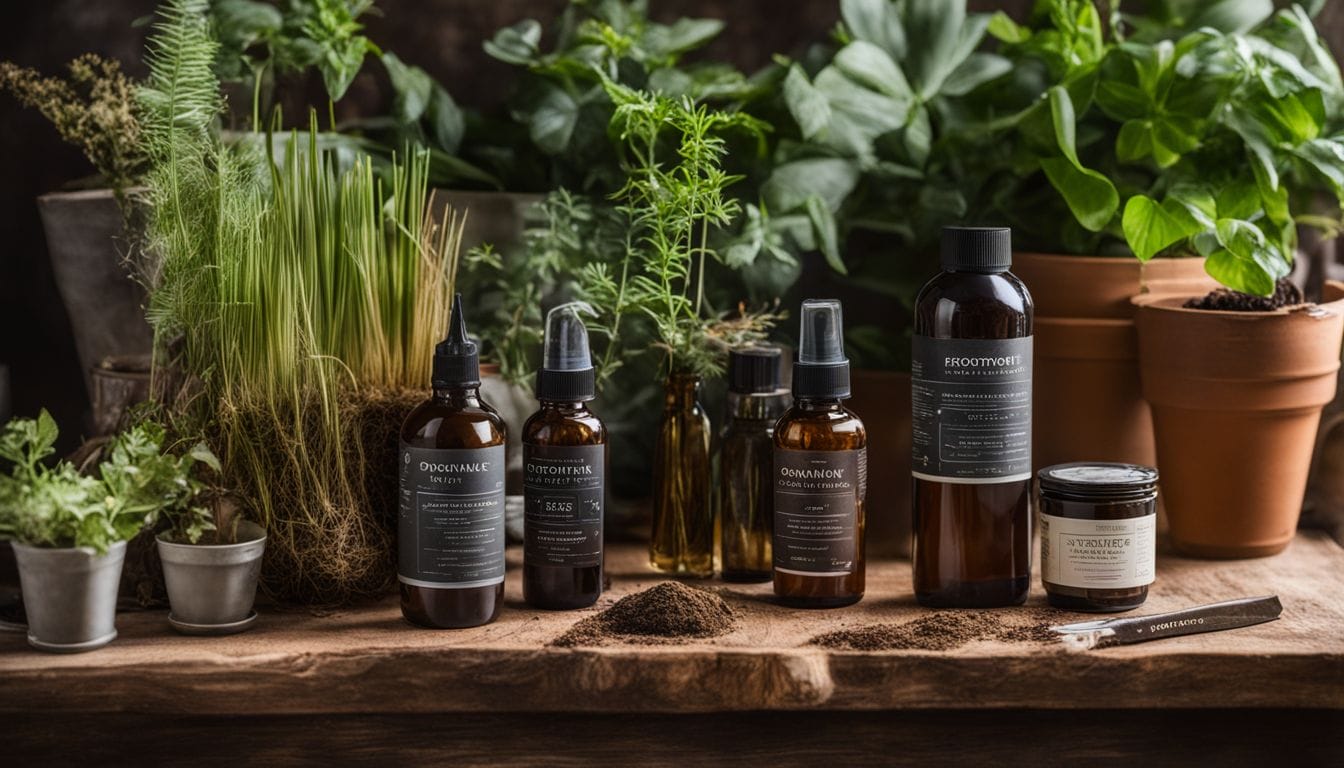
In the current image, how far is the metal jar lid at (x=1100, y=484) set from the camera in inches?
42.3

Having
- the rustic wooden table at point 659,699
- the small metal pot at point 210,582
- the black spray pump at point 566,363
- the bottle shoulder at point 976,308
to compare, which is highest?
the bottle shoulder at point 976,308

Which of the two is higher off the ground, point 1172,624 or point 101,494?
point 101,494

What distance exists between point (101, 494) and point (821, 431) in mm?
550

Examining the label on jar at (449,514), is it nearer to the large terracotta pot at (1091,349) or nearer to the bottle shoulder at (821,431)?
the bottle shoulder at (821,431)

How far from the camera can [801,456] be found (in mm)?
1087

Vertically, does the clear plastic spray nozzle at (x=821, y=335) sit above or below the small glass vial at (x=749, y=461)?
above

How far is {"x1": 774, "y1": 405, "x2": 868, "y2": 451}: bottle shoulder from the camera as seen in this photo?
42.8 inches

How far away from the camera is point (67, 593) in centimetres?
98

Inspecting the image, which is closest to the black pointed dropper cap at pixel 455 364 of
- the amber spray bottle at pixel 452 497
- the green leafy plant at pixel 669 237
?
the amber spray bottle at pixel 452 497

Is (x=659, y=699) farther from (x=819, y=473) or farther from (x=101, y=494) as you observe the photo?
(x=101, y=494)

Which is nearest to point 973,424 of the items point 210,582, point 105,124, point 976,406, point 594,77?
point 976,406

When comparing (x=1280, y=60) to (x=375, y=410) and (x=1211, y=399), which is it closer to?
(x=1211, y=399)

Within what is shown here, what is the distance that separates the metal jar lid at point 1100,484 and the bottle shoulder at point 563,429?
1.22 ft

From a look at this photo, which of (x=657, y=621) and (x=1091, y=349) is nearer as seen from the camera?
(x=657, y=621)
